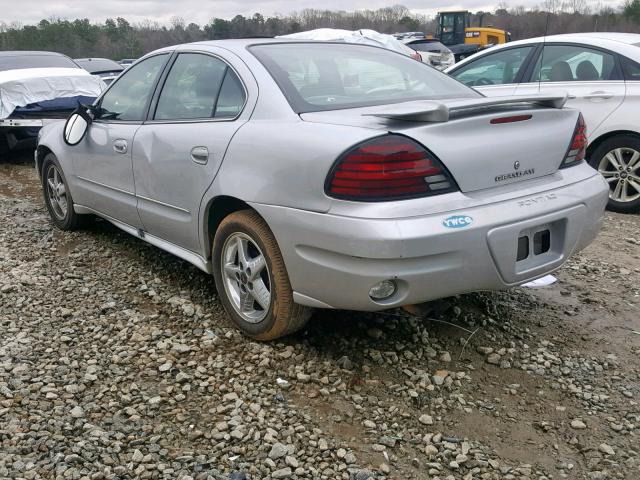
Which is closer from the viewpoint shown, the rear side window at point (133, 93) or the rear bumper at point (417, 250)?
the rear bumper at point (417, 250)

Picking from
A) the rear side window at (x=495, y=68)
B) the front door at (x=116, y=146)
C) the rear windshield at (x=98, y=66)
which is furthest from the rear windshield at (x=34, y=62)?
the rear side window at (x=495, y=68)

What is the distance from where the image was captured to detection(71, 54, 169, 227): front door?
403 centimetres

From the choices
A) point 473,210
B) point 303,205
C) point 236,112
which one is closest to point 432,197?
point 473,210

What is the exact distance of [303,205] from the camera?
2.71m

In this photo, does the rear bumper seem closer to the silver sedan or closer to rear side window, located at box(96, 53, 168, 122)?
the silver sedan

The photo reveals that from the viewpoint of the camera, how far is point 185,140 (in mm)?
3439

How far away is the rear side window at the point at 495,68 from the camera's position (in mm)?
6430

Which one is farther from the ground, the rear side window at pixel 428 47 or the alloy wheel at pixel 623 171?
the rear side window at pixel 428 47

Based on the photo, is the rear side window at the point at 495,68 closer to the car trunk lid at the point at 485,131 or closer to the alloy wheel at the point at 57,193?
the car trunk lid at the point at 485,131

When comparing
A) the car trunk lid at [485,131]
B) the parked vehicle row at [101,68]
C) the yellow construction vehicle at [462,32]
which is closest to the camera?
the car trunk lid at [485,131]

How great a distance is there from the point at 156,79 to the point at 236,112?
1.04 meters

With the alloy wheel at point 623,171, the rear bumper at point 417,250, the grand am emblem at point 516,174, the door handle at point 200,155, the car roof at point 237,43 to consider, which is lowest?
the alloy wheel at point 623,171

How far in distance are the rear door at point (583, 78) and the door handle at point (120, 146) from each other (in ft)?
12.6

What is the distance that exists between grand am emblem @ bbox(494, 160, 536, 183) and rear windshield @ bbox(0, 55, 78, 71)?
8861 millimetres
